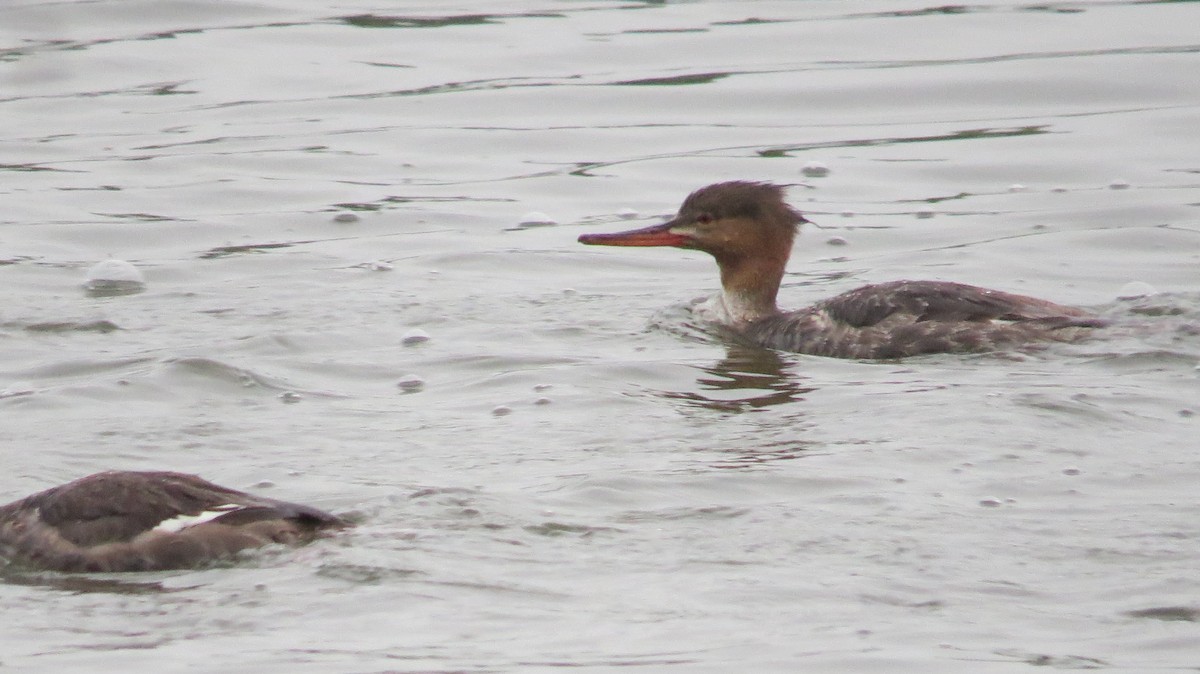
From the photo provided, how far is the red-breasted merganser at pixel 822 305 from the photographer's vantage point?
30.7 feet

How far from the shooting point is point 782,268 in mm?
10727

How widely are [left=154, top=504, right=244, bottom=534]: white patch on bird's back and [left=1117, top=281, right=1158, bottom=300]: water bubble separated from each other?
5.67 meters

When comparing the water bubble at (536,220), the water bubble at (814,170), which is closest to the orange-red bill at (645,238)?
the water bubble at (536,220)

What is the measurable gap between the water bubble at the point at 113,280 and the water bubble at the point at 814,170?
512 centimetres

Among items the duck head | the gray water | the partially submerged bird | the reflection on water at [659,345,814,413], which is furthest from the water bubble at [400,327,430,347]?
the partially submerged bird

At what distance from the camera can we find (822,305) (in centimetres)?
1000

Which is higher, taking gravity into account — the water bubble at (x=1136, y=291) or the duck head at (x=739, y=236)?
the duck head at (x=739, y=236)

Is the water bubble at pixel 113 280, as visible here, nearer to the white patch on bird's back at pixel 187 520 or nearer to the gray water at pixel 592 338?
the gray water at pixel 592 338

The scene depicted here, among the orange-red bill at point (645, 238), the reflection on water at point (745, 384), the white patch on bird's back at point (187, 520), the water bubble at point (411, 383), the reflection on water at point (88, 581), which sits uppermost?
the white patch on bird's back at point (187, 520)

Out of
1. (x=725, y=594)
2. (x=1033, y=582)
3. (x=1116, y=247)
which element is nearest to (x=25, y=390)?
(x=725, y=594)

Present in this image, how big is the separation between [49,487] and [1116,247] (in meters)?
6.94

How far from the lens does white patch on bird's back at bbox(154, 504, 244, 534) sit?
6.32 m

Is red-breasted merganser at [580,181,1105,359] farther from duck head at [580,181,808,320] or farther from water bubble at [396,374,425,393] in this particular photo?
water bubble at [396,374,425,393]

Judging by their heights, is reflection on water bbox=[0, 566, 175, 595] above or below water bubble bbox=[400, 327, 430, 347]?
above
